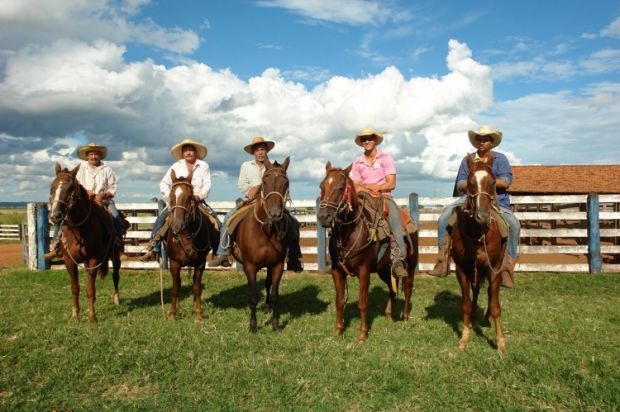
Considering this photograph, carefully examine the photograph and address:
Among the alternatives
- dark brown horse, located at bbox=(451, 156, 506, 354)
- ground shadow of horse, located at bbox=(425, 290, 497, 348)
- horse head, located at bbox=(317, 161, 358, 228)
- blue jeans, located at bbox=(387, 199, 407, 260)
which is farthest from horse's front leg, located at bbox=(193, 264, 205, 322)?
dark brown horse, located at bbox=(451, 156, 506, 354)

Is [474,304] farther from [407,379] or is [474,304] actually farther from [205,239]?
[205,239]

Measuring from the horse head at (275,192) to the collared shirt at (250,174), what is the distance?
1.53 meters

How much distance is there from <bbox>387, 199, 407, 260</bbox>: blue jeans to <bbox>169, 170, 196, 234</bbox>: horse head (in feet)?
11.5

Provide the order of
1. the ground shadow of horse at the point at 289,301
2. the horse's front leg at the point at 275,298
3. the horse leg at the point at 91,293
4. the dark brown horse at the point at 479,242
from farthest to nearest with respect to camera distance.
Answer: the ground shadow of horse at the point at 289,301
the horse leg at the point at 91,293
the horse's front leg at the point at 275,298
the dark brown horse at the point at 479,242

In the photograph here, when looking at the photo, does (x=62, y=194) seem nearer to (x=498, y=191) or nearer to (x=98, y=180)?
(x=98, y=180)

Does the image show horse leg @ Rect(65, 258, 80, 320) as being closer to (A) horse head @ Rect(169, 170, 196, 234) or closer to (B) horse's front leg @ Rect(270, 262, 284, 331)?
(A) horse head @ Rect(169, 170, 196, 234)

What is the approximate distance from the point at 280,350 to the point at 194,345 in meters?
1.28

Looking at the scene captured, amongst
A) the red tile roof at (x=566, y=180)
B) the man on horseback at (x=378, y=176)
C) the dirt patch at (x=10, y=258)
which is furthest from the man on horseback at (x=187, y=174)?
the red tile roof at (x=566, y=180)

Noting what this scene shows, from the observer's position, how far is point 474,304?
7.76 m

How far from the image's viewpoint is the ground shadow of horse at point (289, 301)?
9.23 metres

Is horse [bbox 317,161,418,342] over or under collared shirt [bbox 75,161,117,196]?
under

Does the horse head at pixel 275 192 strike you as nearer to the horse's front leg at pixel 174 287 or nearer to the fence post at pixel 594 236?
the horse's front leg at pixel 174 287

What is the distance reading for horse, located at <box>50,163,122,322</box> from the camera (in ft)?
25.6

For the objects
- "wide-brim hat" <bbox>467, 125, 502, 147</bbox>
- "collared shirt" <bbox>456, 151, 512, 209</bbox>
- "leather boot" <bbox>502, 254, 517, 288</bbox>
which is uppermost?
"wide-brim hat" <bbox>467, 125, 502, 147</bbox>
